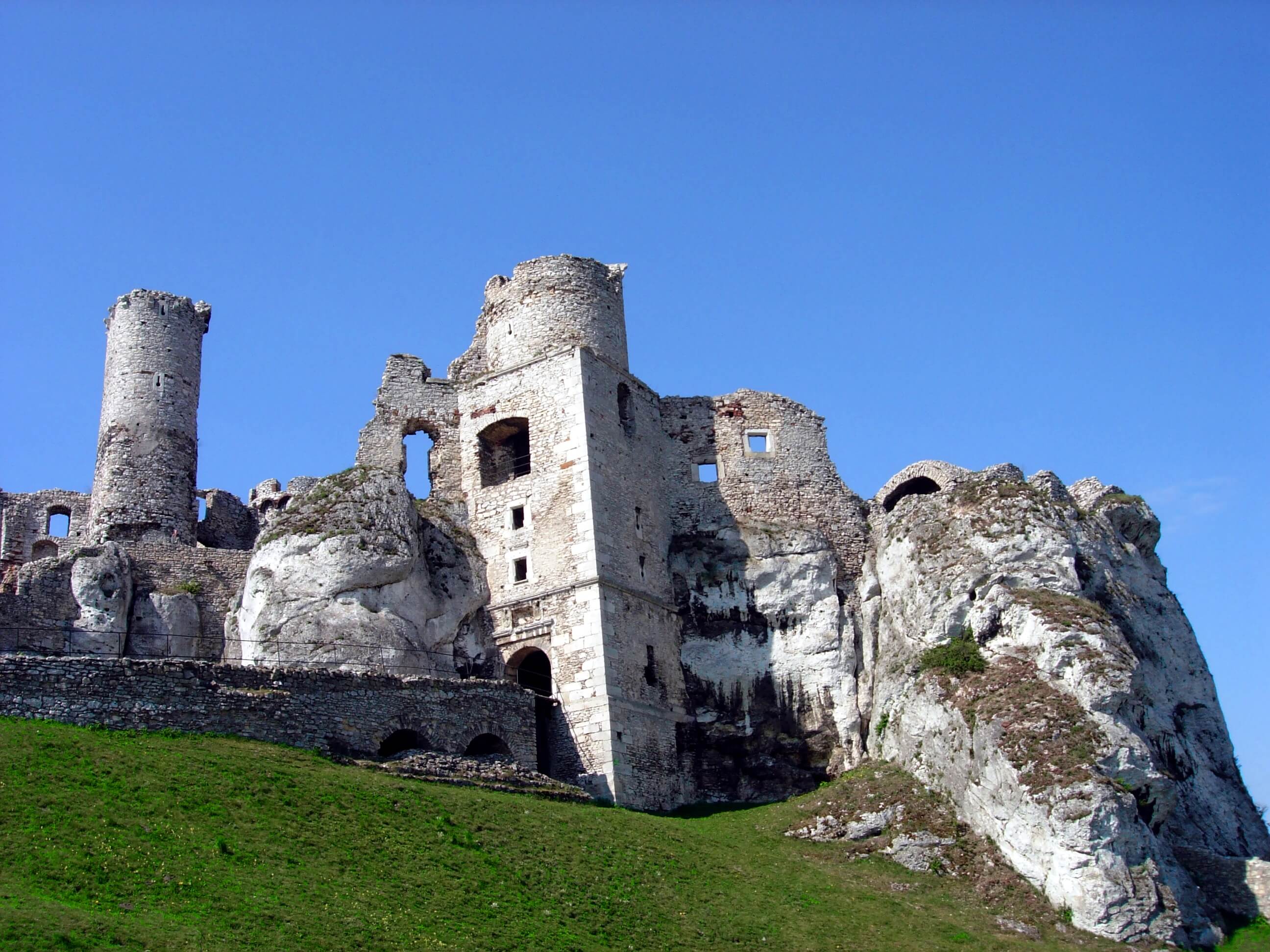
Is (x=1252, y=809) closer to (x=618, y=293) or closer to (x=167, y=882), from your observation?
(x=618, y=293)

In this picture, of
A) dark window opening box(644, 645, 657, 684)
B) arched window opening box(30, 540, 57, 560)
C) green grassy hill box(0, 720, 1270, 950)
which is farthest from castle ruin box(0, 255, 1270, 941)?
arched window opening box(30, 540, 57, 560)

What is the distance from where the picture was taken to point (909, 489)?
1906 inches

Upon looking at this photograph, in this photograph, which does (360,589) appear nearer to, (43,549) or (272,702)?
(272,702)

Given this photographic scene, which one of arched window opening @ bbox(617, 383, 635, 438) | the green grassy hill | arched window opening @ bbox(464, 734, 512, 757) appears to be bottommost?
the green grassy hill

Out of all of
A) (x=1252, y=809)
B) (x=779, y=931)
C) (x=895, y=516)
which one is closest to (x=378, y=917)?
(x=779, y=931)

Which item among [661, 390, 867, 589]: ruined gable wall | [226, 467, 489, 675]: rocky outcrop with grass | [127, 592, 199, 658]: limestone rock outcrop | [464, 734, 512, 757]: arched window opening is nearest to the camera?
[464, 734, 512, 757]: arched window opening

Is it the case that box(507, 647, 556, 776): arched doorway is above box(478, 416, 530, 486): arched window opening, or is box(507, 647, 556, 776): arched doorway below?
below

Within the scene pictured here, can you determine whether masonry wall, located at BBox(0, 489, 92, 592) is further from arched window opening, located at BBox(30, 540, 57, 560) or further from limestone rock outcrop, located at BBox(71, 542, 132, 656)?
limestone rock outcrop, located at BBox(71, 542, 132, 656)

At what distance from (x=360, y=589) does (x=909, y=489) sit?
19.3 metres

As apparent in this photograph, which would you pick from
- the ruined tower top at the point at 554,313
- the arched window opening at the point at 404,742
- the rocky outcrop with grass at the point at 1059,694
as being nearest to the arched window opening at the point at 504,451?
the ruined tower top at the point at 554,313

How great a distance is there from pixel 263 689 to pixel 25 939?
468 inches

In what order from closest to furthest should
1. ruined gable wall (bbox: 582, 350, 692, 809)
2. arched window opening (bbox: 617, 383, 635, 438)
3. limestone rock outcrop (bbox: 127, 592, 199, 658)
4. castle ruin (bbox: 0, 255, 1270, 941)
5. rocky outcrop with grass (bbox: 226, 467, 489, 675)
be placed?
Answer: castle ruin (bbox: 0, 255, 1270, 941)
rocky outcrop with grass (bbox: 226, 467, 489, 675)
ruined gable wall (bbox: 582, 350, 692, 809)
limestone rock outcrop (bbox: 127, 592, 199, 658)
arched window opening (bbox: 617, 383, 635, 438)

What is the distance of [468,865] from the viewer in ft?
90.8

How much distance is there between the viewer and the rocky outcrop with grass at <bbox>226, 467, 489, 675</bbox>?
37.0 metres
